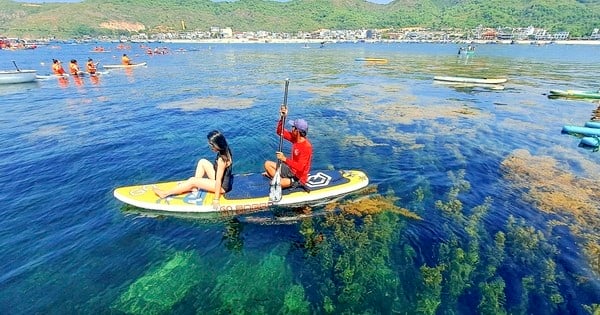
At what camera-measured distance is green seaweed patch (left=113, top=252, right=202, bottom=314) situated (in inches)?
273

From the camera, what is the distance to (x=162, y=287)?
24.5 feet

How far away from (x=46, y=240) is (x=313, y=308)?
8.23 metres

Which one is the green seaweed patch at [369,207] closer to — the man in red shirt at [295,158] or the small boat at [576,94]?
the man in red shirt at [295,158]

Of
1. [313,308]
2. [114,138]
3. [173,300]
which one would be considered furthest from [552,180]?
[114,138]

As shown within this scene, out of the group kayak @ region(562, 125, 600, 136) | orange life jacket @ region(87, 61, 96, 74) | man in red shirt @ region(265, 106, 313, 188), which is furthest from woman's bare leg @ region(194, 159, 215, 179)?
orange life jacket @ region(87, 61, 96, 74)

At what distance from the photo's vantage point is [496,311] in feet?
22.3

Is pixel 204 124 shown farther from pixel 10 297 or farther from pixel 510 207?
pixel 510 207

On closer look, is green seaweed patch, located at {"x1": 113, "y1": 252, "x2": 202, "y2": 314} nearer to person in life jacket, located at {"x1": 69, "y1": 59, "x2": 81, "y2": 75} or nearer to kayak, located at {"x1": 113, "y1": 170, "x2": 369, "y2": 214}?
kayak, located at {"x1": 113, "y1": 170, "x2": 369, "y2": 214}

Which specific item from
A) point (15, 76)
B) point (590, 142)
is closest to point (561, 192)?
point (590, 142)

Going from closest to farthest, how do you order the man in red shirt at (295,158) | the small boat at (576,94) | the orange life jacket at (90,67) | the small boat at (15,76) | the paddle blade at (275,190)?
the man in red shirt at (295,158) < the paddle blade at (275,190) < the small boat at (576,94) < the small boat at (15,76) < the orange life jacket at (90,67)

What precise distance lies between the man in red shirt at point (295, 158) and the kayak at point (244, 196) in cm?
38

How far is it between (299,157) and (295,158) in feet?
0.66

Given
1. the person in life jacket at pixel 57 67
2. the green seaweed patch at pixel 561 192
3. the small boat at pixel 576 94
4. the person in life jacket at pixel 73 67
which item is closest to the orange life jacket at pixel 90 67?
the person in life jacket at pixel 73 67

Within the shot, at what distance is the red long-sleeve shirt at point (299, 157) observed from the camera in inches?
399
